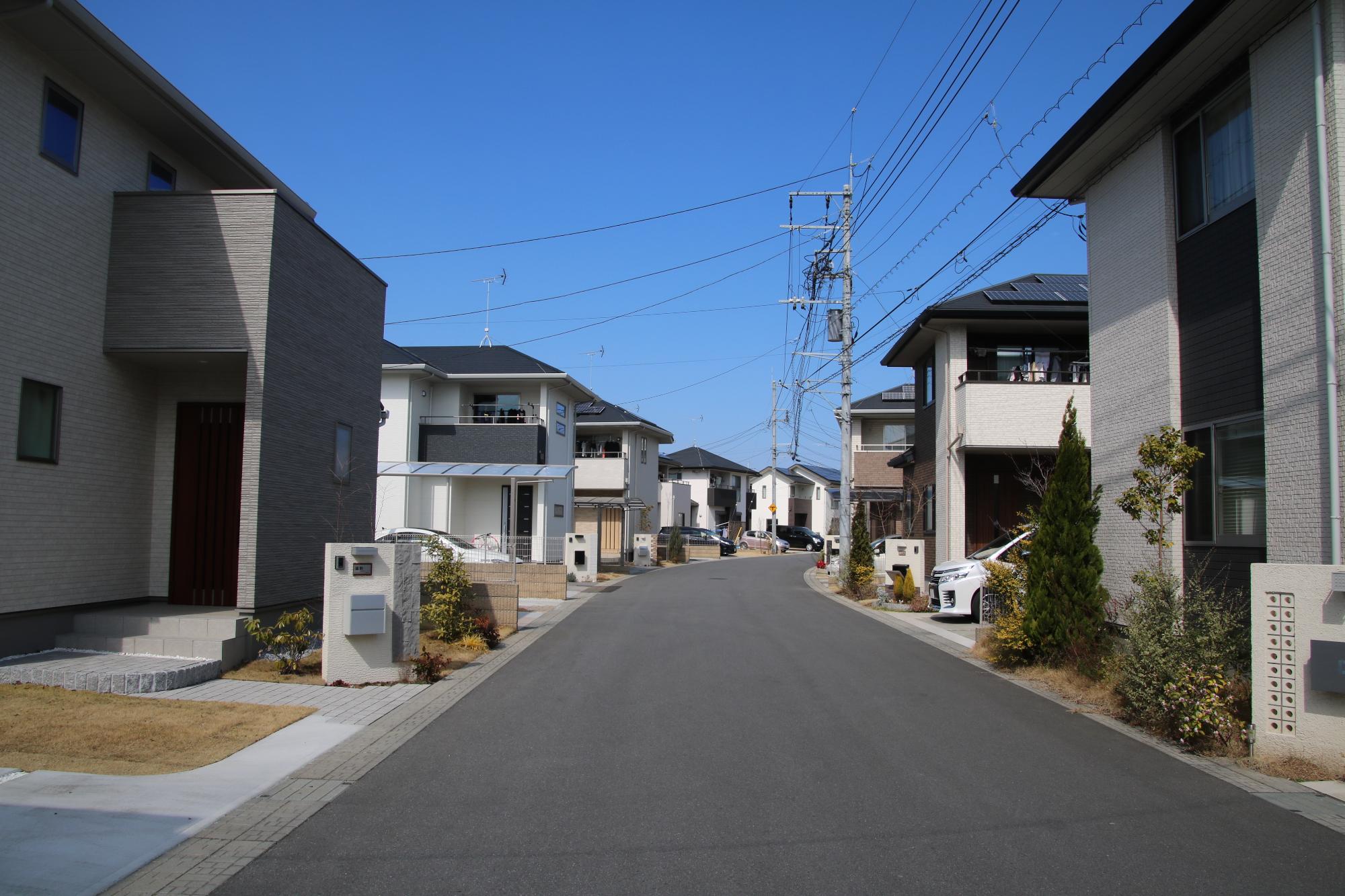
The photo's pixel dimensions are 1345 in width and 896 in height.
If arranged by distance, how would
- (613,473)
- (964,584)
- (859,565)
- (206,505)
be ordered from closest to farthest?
(206,505) < (964,584) < (859,565) < (613,473)

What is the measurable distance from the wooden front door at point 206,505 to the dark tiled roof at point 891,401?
27.6 m

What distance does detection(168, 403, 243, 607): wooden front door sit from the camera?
12.0m

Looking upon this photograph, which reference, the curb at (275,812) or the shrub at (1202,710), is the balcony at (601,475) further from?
the shrub at (1202,710)

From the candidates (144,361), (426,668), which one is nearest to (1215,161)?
(426,668)

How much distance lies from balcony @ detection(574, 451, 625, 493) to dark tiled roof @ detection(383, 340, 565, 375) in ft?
27.9

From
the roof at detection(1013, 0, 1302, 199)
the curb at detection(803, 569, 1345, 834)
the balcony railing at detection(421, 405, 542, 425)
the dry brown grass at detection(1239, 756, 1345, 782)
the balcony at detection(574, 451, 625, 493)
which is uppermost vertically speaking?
the roof at detection(1013, 0, 1302, 199)

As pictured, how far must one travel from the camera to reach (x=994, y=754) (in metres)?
7.44

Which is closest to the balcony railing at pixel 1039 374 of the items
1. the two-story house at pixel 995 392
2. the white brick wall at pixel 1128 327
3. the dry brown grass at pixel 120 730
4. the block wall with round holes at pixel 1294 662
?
the two-story house at pixel 995 392

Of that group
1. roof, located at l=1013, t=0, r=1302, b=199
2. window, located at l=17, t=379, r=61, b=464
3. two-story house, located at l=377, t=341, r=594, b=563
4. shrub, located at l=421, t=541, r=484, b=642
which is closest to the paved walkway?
shrub, located at l=421, t=541, r=484, b=642

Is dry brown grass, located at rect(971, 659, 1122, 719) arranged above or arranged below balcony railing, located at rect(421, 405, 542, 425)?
below

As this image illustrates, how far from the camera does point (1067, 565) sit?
1080 centimetres

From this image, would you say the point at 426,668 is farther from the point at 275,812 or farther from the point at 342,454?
the point at 342,454

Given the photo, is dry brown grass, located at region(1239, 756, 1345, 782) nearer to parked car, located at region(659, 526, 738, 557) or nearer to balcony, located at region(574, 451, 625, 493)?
balcony, located at region(574, 451, 625, 493)

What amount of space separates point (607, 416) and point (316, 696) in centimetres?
3379
